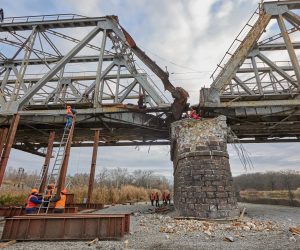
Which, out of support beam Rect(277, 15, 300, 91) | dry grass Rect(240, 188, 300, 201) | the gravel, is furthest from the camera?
dry grass Rect(240, 188, 300, 201)

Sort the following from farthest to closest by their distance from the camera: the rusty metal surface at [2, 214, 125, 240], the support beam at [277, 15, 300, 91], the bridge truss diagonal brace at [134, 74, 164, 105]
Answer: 1. the bridge truss diagonal brace at [134, 74, 164, 105]
2. the support beam at [277, 15, 300, 91]
3. the rusty metal surface at [2, 214, 125, 240]

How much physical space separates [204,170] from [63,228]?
18.7 feet

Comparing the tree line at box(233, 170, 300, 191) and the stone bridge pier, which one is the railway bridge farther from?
the tree line at box(233, 170, 300, 191)

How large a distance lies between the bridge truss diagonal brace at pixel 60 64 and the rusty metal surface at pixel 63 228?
8082 millimetres

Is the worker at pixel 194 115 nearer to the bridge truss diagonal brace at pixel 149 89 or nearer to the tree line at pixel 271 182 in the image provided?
the bridge truss diagonal brace at pixel 149 89

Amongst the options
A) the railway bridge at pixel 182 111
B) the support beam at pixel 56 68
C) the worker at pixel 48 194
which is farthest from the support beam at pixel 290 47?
the worker at pixel 48 194

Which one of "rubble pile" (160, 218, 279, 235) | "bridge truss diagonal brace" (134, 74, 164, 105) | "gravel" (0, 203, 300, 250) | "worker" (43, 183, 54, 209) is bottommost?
"gravel" (0, 203, 300, 250)

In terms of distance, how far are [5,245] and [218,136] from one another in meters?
8.35

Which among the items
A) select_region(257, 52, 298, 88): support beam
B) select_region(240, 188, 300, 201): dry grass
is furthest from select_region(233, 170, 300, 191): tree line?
select_region(257, 52, 298, 88): support beam

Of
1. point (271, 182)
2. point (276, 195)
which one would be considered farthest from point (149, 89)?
point (271, 182)

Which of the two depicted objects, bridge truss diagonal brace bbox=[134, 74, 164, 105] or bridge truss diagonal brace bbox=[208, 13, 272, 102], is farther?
bridge truss diagonal brace bbox=[134, 74, 164, 105]

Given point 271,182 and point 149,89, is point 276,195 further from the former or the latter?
point 149,89

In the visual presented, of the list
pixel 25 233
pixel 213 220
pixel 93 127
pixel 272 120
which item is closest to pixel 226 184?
pixel 213 220

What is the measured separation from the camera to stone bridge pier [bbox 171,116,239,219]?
379 inches
